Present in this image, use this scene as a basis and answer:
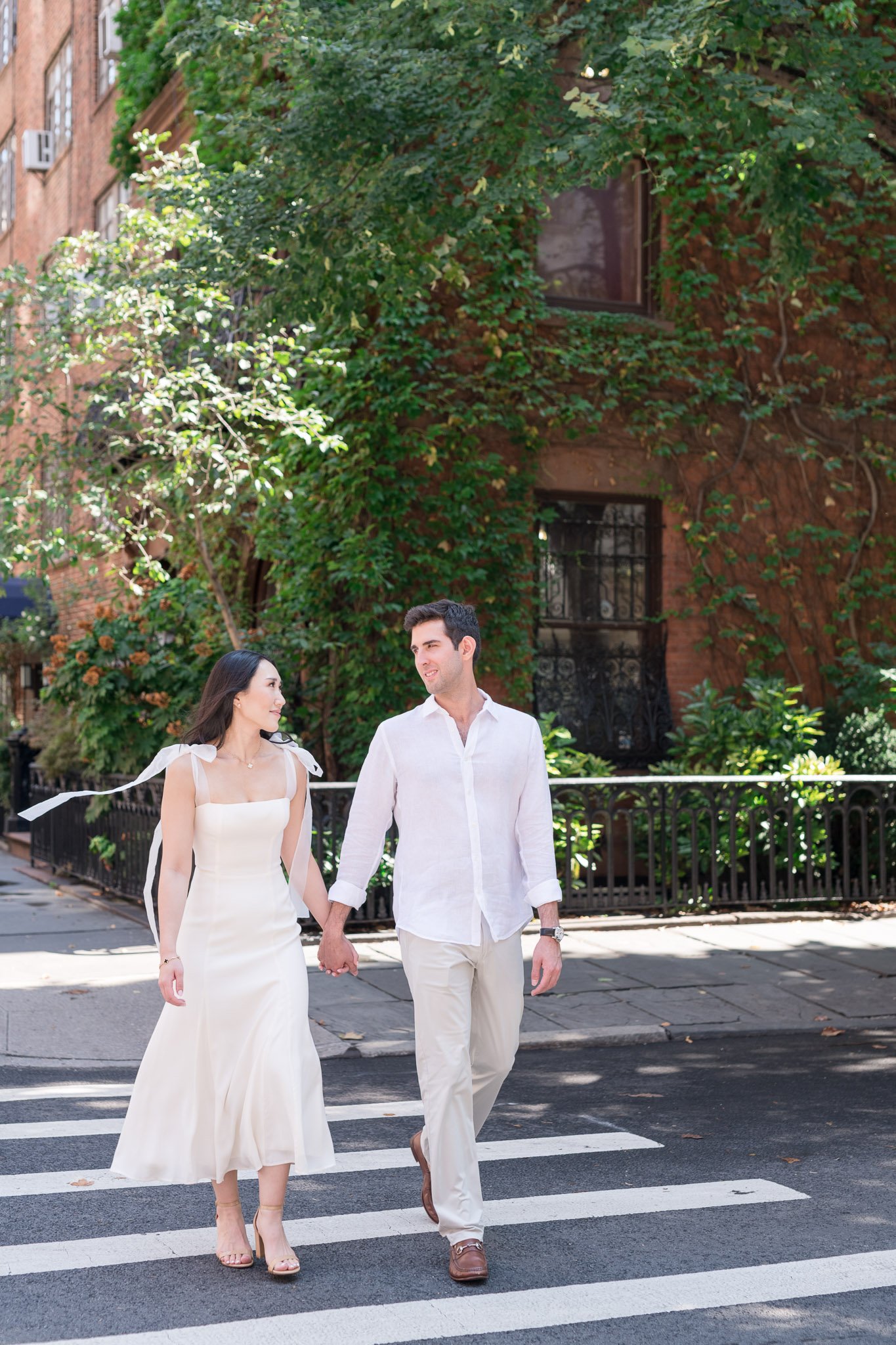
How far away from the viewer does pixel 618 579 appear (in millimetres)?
15281

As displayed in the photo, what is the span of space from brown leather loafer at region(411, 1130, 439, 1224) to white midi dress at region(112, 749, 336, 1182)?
51cm

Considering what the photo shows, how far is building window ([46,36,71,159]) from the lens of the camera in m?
24.6

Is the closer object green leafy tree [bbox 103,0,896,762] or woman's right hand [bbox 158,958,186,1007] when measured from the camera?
woman's right hand [bbox 158,958,186,1007]

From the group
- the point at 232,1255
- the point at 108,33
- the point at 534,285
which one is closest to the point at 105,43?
the point at 108,33

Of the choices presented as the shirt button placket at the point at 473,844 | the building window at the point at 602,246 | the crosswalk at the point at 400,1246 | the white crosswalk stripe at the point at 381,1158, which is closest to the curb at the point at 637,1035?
the crosswalk at the point at 400,1246

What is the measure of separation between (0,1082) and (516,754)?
3828 mm

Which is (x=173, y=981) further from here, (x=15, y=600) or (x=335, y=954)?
(x=15, y=600)

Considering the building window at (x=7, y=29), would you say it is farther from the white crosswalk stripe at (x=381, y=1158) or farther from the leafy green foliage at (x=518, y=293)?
the white crosswalk stripe at (x=381, y=1158)

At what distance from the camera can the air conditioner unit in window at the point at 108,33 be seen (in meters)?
19.9

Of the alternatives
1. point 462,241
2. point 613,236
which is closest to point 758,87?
point 462,241

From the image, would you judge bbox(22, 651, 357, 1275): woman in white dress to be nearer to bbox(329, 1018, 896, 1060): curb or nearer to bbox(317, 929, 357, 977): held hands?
bbox(317, 929, 357, 977): held hands

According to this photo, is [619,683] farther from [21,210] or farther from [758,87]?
[21,210]

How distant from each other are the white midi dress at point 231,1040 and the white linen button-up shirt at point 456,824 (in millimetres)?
328

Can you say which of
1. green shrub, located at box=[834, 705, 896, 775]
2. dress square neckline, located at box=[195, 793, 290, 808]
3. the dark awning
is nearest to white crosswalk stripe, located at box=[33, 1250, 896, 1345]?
dress square neckline, located at box=[195, 793, 290, 808]
